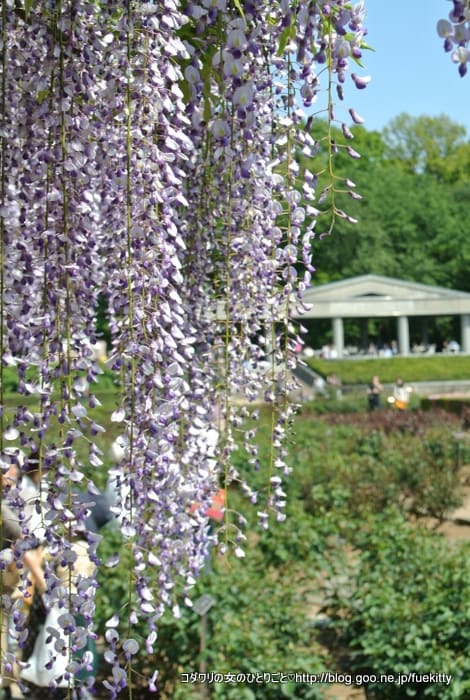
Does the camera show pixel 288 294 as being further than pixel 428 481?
No

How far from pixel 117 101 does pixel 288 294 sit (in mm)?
753

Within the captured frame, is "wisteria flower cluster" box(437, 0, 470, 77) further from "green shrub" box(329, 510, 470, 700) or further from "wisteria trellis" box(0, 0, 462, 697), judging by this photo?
"green shrub" box(329, 510, 470, 700)

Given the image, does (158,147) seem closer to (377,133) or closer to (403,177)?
(403,177)

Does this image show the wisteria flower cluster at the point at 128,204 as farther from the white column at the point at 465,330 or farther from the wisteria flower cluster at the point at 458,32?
the white column at the point at 465,330

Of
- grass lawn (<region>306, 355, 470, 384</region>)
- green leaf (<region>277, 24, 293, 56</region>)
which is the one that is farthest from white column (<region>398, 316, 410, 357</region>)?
green leaf (<region>277, 24, 293, 56</region>)

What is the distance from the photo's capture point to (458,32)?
1529 millimetres

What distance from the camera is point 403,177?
163ft

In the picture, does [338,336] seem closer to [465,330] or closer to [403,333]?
[403,333]

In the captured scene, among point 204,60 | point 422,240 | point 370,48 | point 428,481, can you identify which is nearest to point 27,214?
point 204,60

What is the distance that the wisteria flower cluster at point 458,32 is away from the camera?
1.52m

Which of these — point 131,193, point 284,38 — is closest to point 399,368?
point 284,38

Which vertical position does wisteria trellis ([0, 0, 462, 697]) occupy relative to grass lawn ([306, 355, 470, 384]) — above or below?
above

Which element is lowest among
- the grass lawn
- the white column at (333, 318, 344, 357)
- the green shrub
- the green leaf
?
the green shrub

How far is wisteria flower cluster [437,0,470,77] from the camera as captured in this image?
1518 mm
